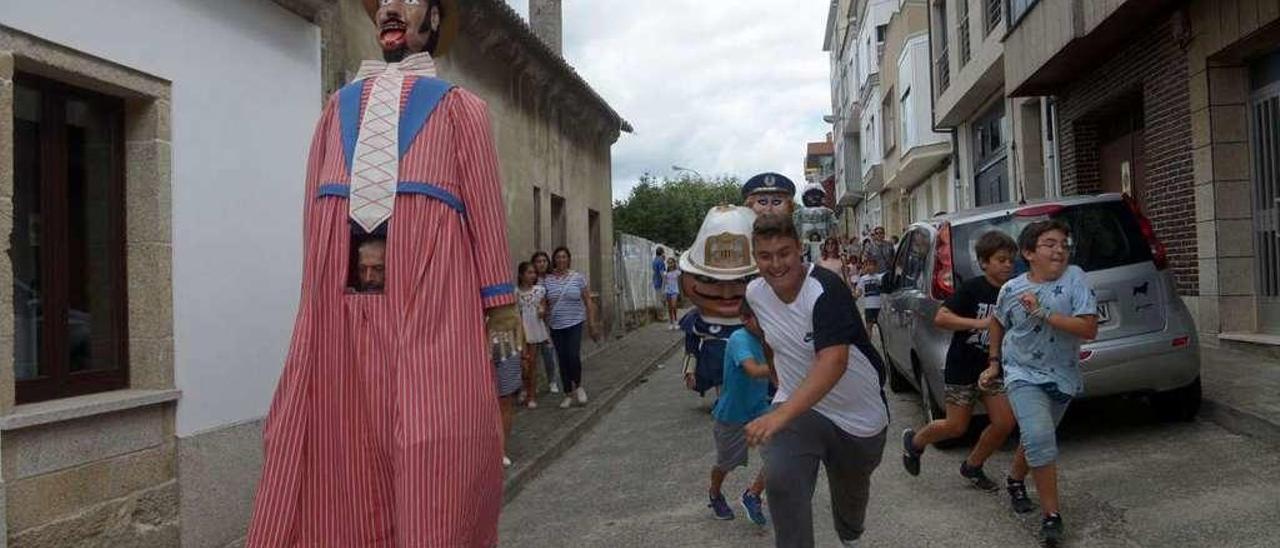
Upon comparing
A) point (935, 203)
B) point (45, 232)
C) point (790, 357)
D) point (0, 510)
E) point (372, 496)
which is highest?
point (935, 203)

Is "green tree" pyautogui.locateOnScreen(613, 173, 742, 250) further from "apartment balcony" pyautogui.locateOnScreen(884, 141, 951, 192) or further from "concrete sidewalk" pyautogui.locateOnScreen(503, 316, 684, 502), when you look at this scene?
"concrete sidewalk" pyautogui.locateOnScreen(503, 316, 684, 502)

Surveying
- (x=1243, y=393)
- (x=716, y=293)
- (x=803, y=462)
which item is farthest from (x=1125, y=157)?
(x=803, y=462)

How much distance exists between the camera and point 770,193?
4902mm

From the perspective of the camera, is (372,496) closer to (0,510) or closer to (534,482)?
(0,510)

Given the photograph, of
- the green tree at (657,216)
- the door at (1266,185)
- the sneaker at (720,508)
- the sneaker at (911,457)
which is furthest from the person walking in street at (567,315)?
the green tree at (657,216)

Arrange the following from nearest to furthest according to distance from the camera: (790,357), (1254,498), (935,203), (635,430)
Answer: (790,357), (1254,498), (635,430), (935,203)

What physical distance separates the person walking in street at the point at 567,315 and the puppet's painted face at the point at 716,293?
5.00m

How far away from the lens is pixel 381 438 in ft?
9.15

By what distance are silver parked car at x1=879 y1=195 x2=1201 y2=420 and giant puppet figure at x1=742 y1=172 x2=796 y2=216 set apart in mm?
1861

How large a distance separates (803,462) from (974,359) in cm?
230

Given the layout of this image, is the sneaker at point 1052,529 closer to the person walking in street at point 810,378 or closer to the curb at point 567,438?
the person walking in street at point 810,378

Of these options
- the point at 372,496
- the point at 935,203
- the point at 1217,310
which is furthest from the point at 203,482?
the point at 935,203

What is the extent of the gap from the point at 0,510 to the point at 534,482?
3.61 meters

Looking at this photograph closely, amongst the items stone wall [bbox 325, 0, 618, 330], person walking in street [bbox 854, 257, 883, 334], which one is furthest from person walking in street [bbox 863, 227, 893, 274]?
stone wall [bbox 325, 0, 618, 330]
